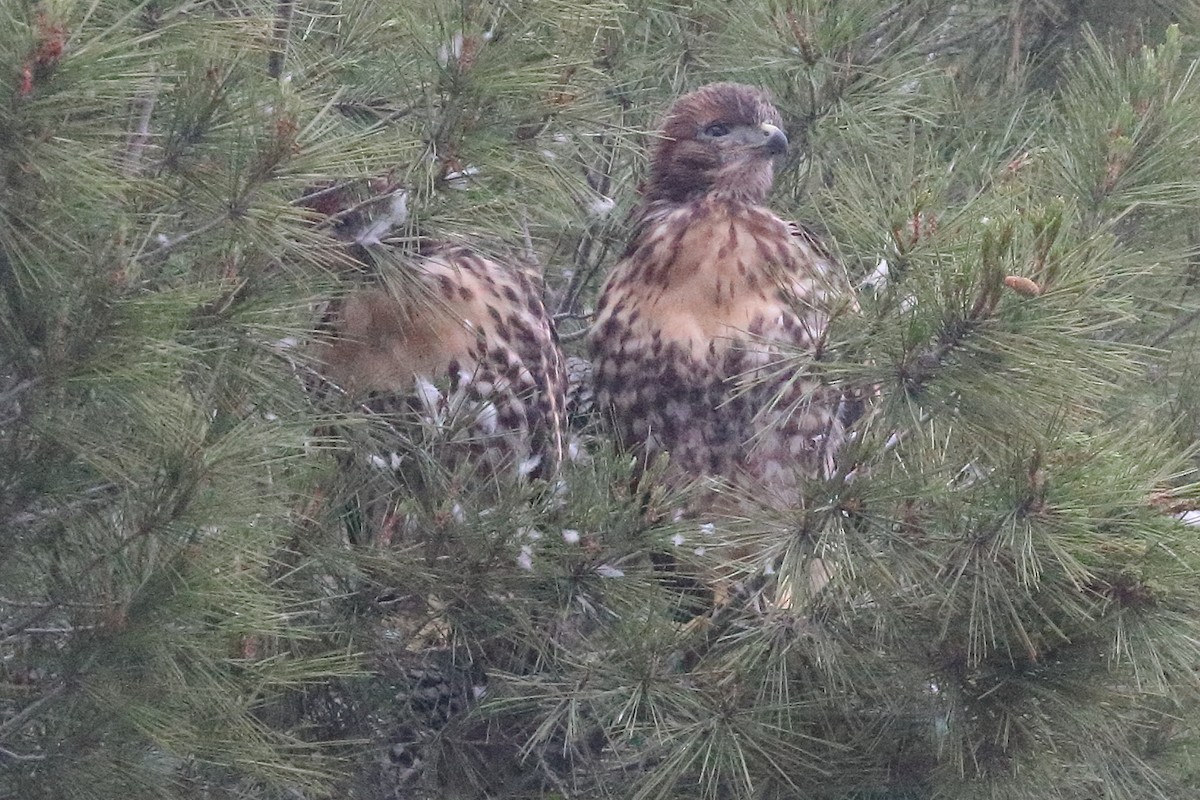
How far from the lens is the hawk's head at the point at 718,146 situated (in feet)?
14.1

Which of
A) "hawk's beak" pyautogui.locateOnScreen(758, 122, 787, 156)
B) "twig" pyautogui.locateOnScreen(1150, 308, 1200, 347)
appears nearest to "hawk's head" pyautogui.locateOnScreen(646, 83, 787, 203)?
"hawk's beak" pyautogui.locateOnScreen(758, 122, 787, 156)

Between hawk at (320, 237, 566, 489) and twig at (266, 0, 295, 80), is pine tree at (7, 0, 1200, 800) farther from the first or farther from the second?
hawk at (320, 237, 566, 489)

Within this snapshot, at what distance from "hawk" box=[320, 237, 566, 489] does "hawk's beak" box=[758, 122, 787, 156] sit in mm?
681

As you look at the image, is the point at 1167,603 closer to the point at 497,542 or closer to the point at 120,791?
the point at 497,542

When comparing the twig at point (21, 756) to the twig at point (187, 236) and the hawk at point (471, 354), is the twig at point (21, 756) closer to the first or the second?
the twig at point (187, 236)

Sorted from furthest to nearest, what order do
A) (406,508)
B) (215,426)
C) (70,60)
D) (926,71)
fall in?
(926,71) < (406,508) < (215,426) < (70,60)

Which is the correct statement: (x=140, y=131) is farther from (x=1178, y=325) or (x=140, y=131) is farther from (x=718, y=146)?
(x=1178, y=325)

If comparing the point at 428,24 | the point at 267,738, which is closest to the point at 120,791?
the point at 267,738

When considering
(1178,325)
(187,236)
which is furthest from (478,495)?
(1178,325)

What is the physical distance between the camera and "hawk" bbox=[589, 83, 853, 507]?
420cm

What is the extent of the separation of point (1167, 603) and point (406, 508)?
1.32 metres

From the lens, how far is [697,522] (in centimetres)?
313

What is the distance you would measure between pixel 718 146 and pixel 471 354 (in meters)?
0.81

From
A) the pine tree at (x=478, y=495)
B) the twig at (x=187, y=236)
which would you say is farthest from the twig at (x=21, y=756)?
the twig at (x=187, y=236)
